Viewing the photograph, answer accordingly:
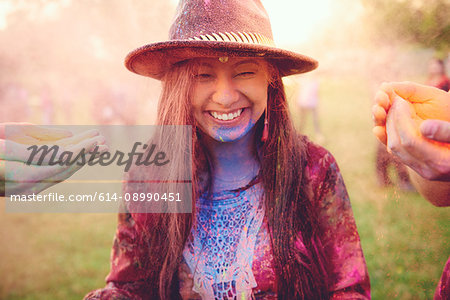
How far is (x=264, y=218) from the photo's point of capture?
4.56 feet

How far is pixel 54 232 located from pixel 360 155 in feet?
17.3

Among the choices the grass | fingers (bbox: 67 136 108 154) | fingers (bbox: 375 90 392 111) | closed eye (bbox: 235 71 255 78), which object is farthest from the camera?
the grass

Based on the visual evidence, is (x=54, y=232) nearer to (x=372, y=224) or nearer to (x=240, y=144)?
(x=240, y=144)

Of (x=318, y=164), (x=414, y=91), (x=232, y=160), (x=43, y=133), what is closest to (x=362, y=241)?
(x=318, y=164)

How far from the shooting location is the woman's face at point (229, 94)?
50.8 inches

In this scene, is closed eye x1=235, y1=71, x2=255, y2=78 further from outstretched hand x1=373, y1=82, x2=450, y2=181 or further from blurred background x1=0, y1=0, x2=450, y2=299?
outstretched hand x1=373, y1=82, x2=450, y2=181

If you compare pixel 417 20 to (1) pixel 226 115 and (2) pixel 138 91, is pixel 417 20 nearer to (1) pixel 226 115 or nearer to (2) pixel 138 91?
(1) pixel 226 115

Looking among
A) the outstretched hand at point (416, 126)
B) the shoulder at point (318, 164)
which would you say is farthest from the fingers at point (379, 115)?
the shoulder at point (318, 164)

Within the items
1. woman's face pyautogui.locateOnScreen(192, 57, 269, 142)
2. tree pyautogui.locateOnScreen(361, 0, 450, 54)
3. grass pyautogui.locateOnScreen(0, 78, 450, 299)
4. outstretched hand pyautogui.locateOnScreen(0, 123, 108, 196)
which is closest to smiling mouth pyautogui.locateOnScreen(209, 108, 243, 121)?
woman's face pyautogui.locateOnScreen(192, 57, 269, 142)

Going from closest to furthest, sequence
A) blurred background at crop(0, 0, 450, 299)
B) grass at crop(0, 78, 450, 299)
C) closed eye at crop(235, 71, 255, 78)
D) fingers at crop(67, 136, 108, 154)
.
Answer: fingers at crop(67, 136, 108, 154) → closed eye at crop(235, 71, 255, 78) → grass at crop(0, 78, 450, 299) → blurred background at crop(0, 0, 450, 299)

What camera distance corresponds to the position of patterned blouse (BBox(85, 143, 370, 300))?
4.29 feet

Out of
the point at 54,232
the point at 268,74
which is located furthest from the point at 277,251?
the point at 54,232

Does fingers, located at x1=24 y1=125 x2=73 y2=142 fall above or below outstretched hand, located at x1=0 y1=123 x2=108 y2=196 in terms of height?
above

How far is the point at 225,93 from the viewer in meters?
1.28
